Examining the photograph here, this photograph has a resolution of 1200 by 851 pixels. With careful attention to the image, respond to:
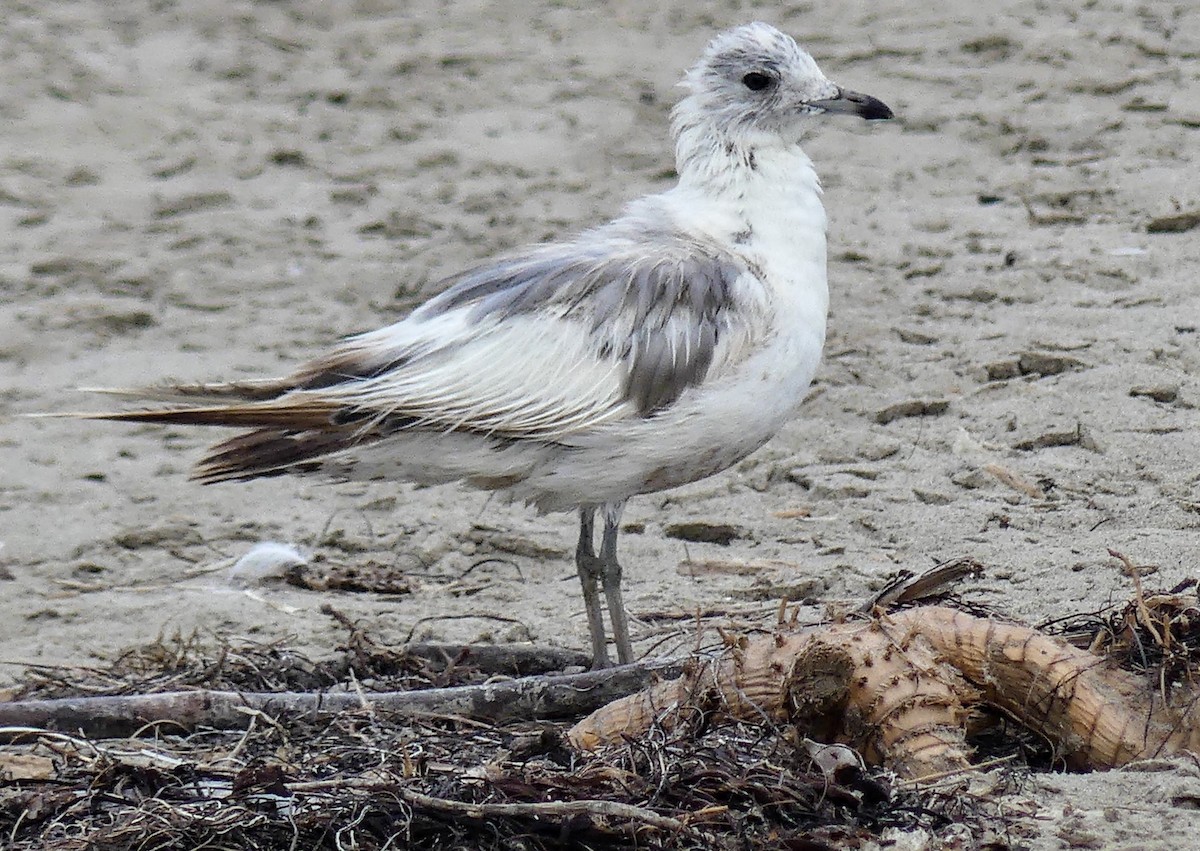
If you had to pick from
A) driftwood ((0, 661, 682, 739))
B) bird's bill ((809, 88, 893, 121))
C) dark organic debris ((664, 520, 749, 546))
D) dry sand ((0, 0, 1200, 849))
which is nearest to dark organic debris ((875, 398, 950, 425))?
dry sand ((0, 0, 1200, 849))

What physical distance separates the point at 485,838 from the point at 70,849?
0.79 m

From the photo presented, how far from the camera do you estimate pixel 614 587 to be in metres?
4.68

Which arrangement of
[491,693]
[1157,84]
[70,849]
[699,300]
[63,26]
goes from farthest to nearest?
[63,26]
[1157,84]
[699,300]
[491,693]
[70,849]

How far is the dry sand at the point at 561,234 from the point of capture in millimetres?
5164

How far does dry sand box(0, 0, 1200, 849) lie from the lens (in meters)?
5.16

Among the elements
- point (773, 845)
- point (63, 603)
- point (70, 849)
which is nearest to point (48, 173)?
point (63, 603)

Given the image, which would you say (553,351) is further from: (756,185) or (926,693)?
(926,693)

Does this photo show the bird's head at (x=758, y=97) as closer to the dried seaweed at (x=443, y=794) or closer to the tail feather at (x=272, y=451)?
the tail feather at (x=272, y=451)

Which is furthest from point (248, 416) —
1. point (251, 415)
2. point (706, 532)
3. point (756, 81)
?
point (756, 81)

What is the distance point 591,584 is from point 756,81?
1575 millimetres

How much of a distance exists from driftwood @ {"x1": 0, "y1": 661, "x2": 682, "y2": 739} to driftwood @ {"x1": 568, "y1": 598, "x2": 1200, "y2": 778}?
376 mm

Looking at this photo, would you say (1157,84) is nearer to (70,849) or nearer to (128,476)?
(128,476)

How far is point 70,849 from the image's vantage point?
3357 mm

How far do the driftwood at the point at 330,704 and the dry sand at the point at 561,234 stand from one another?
1.68 feet
